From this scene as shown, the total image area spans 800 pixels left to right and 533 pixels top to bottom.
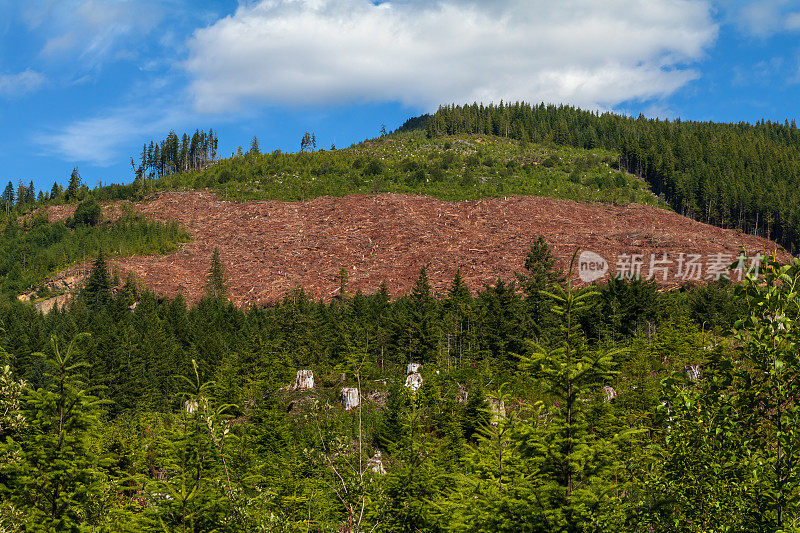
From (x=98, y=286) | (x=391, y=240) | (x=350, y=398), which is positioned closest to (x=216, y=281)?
(x=98, y=286)

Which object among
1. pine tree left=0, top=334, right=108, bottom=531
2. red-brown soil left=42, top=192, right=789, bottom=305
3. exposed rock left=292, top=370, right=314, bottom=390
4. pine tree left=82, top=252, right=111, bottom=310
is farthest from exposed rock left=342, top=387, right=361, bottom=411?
pine tree left=82, top=252, right=111, bottom=310

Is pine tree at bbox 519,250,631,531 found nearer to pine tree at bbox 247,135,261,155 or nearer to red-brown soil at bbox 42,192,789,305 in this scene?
red-brown soil at bbox 42,192,789,305

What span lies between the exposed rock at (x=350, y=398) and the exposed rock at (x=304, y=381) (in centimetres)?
294

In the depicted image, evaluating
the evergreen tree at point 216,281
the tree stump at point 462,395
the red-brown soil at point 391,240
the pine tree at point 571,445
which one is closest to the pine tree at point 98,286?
the red-brown soil at point 391,240

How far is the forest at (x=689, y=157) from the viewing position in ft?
344

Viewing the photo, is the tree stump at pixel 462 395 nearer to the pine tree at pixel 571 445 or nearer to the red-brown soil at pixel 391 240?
the pine tree at pixel 571 445

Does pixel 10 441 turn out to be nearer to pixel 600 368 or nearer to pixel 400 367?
pixel 600 368

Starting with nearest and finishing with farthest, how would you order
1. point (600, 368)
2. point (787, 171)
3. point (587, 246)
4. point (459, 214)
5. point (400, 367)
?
point (600, 368)
point (400, 367)
point (587, 246)
point (459, 214)
point (787, 171)

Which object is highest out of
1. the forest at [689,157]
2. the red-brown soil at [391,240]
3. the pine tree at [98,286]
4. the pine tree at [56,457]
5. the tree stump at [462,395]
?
the forest at [689,157]

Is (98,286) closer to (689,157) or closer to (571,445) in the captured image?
(571,445)

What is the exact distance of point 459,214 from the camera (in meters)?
81.2

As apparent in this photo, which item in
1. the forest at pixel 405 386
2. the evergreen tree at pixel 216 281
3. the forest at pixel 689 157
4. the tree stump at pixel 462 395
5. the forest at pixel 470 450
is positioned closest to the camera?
the forest at pixel 470 450

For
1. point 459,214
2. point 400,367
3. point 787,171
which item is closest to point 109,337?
point 400,367

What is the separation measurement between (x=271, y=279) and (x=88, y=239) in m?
38.8
